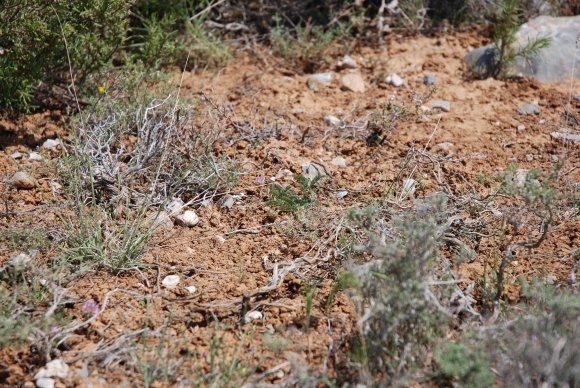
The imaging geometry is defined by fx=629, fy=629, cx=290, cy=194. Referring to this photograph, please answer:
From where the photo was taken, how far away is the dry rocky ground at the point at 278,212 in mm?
2404

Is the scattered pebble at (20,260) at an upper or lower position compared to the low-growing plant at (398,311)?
lower

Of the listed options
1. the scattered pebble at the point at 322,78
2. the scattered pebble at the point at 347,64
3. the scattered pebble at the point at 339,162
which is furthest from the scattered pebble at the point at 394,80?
the scattered pebble at the point at 339,162

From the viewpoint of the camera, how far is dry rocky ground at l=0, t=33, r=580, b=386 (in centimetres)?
240

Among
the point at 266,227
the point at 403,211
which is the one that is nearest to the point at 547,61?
the point at 403,211

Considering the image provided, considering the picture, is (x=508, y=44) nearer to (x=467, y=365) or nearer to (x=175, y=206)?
(x=175, y=206)

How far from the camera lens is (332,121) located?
13.0 ft

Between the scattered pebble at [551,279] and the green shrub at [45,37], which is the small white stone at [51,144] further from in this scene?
the scattered pebble at [551,279]

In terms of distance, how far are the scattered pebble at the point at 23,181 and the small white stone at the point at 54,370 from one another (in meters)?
1.24

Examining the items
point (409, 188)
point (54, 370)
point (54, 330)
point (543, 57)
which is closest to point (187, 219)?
point (54, 330)

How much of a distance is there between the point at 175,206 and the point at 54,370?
1118mm

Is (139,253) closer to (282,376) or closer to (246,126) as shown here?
(282,376)

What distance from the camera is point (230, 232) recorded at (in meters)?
3.11

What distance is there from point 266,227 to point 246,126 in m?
0.90

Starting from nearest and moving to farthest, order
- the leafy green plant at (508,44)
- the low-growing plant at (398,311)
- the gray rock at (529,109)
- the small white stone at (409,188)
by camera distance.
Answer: the low-growing plant at (398,311), the small white stone at (409,188), the gray rock at (529,109), the leafy green plant at (508,44)
